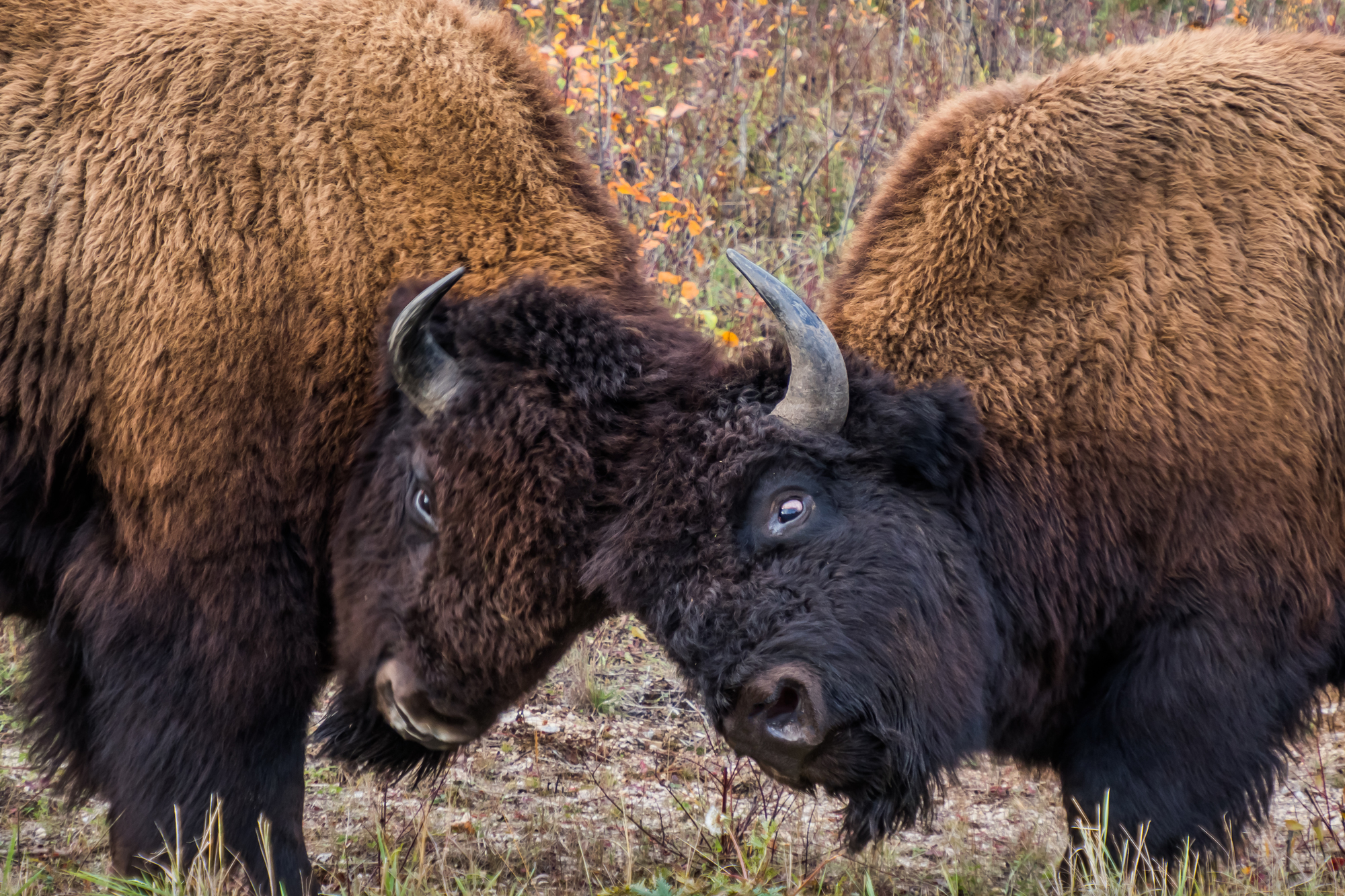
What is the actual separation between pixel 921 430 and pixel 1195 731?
1137 mm

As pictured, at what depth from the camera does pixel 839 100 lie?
1000 centimetres

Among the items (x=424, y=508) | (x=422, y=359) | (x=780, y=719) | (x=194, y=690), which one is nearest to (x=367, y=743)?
(x=194, y=690)

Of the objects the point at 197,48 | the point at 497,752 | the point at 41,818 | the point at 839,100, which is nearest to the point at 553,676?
the point at 497,752

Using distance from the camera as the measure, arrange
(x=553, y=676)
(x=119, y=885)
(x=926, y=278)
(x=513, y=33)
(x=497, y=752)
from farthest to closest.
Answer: (x=553, y=676) < (x=497, y=752) < (x=513, y=33) < (x=926, y=278) < (x=119, y=885)

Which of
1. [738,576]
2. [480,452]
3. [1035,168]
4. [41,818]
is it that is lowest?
[41,818]

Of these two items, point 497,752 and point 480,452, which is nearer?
point 480,452

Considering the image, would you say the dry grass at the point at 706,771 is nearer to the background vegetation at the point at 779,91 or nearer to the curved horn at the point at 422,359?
the background vegetation at the point at 779,91

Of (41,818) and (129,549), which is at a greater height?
(129,549)

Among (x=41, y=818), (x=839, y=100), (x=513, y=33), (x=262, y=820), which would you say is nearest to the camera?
(x=262, y=820)

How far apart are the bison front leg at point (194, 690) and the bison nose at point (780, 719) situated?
1302mm

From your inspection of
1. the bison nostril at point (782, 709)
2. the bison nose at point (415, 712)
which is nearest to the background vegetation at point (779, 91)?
the bison nose at point (415, 712)

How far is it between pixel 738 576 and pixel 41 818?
9.53ft

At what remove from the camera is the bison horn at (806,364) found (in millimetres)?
3393

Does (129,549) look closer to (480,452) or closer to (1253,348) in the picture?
(480,452)
